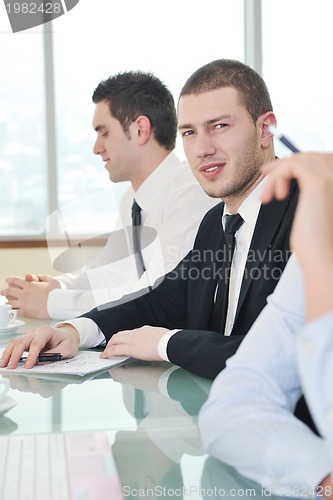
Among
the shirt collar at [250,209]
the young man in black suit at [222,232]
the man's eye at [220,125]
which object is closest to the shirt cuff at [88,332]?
the young man in black suit at [222,232]

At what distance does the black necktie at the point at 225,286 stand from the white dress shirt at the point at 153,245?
18.8 inches

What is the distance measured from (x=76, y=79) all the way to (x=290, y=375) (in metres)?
4.38

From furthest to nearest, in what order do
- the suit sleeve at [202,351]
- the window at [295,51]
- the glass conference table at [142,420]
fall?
the window at [295,51]
the suit sleeve at [202,351]
the glass conference table at [142,420]

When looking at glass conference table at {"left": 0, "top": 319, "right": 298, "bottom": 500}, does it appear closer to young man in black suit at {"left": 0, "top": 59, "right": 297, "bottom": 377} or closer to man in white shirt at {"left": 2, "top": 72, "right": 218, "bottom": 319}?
young man in black suit at {"left": 0, "top": 59, "right": 297, "bottom": 377}

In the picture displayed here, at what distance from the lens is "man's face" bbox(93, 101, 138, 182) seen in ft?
9.80

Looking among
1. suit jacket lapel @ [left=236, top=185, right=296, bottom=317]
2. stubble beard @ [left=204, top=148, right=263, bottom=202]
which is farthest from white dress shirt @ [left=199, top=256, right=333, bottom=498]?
stubble beard @ [left=204, top=148, right=263, bottom=202]

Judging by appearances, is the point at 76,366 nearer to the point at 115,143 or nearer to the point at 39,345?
the point at 39,345

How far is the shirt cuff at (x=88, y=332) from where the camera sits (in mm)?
1642

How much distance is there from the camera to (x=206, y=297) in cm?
177

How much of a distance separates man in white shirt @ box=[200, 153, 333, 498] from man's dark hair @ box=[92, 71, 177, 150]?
6.84 feet

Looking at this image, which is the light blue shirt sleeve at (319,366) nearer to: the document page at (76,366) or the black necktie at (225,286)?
Result: the document page at (76,366)

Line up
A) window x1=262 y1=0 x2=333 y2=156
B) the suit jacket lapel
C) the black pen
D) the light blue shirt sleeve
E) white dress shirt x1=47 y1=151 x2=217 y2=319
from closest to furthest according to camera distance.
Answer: the light blue shirt sleeve < the black pen < the suit jacket lapel < white dress shirt x1=47 y1=151 x2=217 y2=319 < window x1=262 y1=0 x2=333 y2=156

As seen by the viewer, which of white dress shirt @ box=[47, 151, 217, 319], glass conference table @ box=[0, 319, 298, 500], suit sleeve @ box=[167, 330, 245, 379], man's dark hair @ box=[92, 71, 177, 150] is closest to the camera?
glass conference table @ box=[0, 319, 298, 500]

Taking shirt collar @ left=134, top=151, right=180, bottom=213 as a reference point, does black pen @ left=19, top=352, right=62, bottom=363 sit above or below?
below
